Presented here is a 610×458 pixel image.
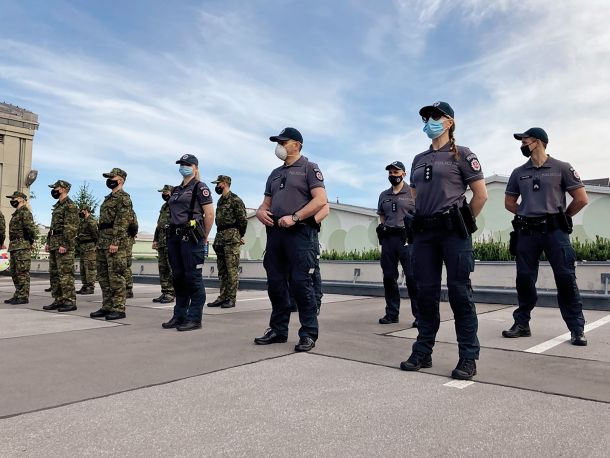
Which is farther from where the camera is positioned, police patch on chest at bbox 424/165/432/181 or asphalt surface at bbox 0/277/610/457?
police patch on chest at bbox 424/165/432/181

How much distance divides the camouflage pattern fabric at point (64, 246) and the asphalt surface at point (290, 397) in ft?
7.58

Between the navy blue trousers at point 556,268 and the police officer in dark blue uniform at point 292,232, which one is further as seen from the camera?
the navy blue trousers at point 556,268

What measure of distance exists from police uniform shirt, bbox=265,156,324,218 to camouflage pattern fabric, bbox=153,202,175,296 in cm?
461

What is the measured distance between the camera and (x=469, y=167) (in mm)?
3572

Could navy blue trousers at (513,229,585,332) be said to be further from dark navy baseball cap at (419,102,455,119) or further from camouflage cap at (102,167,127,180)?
camouflage cap at (102,167,127,180)

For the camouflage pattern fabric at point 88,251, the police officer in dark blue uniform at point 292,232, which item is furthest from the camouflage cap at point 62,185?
the police officer in dark blue uniform at point 292,232

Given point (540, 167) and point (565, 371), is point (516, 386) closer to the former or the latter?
point (565, 371)

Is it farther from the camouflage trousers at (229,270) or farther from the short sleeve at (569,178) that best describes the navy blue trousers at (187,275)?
the short sleeve at (569,178)

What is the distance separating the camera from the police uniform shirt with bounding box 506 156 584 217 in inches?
184

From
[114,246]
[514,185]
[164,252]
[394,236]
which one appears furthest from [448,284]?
[164,252]

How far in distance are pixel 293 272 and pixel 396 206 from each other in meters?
2.26

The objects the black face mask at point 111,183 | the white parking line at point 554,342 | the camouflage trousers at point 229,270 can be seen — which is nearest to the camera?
the white parking line at point 554,342

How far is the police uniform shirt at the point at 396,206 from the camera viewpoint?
19.9 ft

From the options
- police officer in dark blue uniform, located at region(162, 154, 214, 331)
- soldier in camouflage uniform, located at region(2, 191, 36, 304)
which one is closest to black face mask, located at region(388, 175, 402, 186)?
police officer in dark blue uniform, located at region(162, 154, 214, 331)
